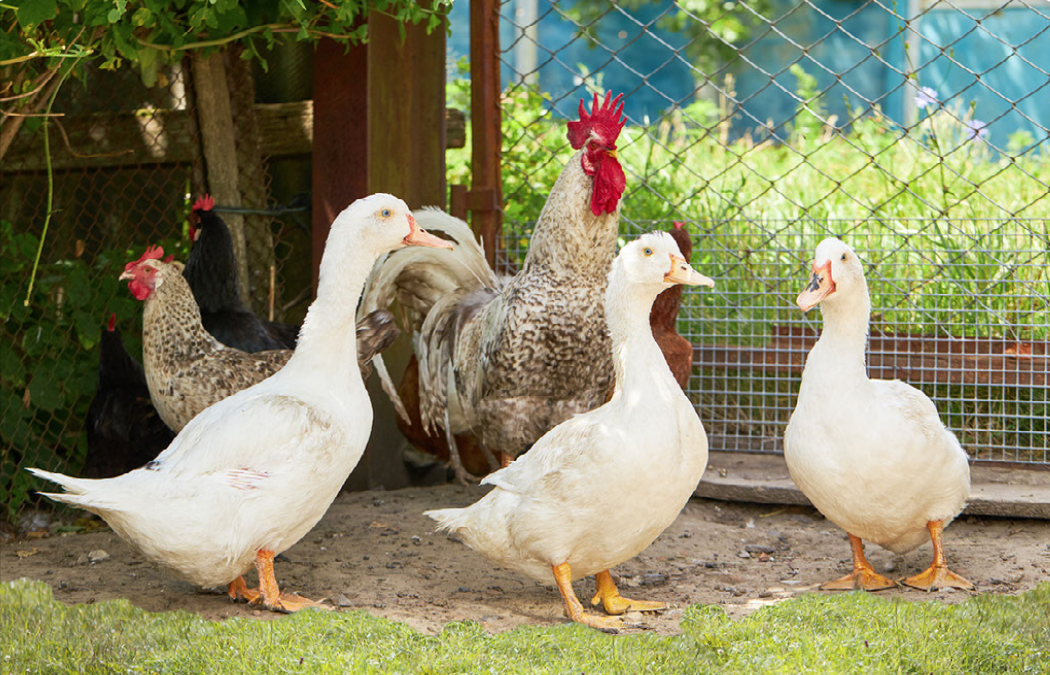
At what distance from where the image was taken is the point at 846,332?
3357 millimetres

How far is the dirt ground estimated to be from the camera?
3.27m

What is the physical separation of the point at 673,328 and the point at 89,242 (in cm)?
305

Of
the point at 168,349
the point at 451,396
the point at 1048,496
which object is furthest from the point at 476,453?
the point at 1048,496

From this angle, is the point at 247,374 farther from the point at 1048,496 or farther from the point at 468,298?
the point at 1048,496

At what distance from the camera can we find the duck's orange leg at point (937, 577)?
331 cm

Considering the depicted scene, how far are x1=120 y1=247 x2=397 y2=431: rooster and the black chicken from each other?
1.72 feet

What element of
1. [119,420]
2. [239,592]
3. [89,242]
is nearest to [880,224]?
[239,592]

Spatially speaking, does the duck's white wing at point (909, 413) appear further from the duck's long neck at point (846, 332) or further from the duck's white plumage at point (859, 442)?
the duck's long neck at point (846, 332)

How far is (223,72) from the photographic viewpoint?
4895 millimetres

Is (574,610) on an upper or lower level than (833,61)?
lower

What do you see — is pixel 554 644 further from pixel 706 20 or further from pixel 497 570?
pixel 706 20

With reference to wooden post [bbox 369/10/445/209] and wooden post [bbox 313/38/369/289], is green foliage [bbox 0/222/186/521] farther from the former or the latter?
wooden post [bbox 369/10/445/209]

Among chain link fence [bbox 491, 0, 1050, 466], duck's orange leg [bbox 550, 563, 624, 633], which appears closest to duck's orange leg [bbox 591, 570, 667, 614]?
duck's orange leg [bbox 550, 563, 624, 633]

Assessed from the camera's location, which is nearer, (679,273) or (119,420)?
(679,273)
